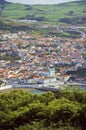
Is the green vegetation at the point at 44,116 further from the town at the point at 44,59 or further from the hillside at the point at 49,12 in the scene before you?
the hillside at the point at 49,12

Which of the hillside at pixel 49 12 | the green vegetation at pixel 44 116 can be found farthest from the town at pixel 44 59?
the green vegetation at pixel 44 116

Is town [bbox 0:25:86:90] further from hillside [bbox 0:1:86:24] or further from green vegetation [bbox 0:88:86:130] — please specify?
green vegetation [bbox 0:88:86:130]

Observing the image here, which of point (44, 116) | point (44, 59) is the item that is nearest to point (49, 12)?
point (44, 59)

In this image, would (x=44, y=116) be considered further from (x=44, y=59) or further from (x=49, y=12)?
(x=49, y=12)

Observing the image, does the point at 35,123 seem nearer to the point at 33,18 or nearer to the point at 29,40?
the point at 29,40

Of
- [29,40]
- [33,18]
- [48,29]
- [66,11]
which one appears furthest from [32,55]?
[66,11]
